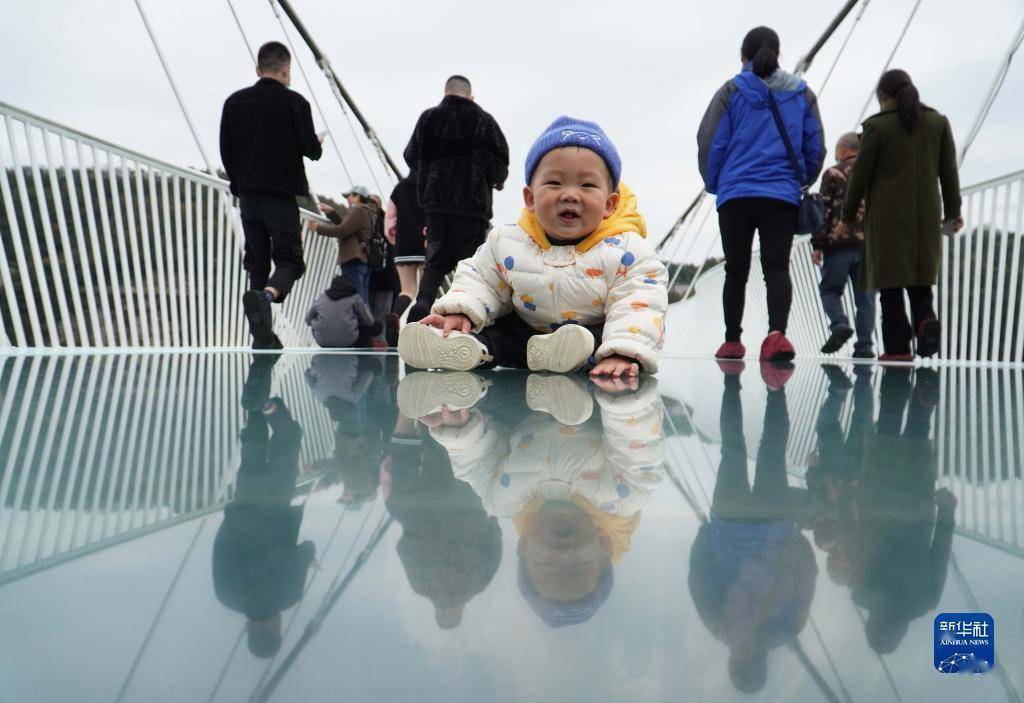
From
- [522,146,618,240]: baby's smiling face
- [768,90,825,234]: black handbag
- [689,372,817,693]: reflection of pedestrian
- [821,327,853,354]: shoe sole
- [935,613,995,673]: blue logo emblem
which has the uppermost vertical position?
[768,90,825,234]: black handbag

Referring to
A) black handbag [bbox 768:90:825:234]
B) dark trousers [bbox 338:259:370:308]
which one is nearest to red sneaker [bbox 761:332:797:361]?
black handbag [bbox 768:90:825:234]

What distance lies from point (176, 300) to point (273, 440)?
3.67 m

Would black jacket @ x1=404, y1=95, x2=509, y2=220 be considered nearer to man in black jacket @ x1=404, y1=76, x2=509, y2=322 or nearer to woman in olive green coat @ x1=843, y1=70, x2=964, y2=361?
man in black jacket @ x1=404, y1=76, x2=509, y2=322

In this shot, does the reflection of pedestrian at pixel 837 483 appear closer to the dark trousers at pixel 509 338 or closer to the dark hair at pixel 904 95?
the dark trousers at pixel 509 338

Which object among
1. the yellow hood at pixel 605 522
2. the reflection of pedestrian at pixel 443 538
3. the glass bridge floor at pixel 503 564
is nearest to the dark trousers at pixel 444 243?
the glass bridge floor at pixel 503 564

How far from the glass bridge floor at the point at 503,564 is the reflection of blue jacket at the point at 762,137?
2.47 metres

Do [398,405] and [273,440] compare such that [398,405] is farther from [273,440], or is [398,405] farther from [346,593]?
[346,593]

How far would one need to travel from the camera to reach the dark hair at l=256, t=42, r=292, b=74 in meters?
3.89

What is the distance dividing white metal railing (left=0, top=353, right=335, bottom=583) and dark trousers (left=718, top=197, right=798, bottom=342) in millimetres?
2290

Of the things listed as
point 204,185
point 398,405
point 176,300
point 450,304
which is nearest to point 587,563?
point 398,405

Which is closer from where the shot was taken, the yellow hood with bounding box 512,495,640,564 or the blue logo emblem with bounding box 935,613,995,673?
the blue logo emblem with bounding box 935,613,995,673

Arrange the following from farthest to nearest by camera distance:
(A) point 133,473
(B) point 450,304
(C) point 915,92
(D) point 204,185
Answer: (D) point 204,185 < (C) point 915,92 < (B) point 450,304 < (A) point 133,473

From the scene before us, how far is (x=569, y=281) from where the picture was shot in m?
2.29

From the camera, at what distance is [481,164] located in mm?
4008
